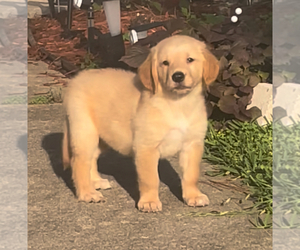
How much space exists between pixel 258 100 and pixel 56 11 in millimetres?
899

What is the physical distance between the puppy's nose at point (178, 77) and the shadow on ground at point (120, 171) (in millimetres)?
368

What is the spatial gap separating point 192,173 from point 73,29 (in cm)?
61

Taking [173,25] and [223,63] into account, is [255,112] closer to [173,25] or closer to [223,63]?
[223,63]

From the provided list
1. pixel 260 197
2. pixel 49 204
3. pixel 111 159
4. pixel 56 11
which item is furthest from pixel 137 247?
pixel 56 11

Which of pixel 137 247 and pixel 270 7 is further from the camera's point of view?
pixel 270 7

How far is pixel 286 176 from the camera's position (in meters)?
1.54

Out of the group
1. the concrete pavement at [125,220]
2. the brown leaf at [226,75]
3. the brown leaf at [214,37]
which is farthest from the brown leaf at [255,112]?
the concrete pavement at [125,220]

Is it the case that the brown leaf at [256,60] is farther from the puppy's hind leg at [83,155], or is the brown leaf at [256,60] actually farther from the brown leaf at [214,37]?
the puppy's hind leg at [83,155]

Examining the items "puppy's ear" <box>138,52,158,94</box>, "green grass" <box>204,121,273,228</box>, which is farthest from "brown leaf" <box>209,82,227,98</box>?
"puppy's ear" <box>138,52,158,94</box>

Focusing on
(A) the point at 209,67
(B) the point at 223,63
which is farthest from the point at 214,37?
(A) the point at 209,67

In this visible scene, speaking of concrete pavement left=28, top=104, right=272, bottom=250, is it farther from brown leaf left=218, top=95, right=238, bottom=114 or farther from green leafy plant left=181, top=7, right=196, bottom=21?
green leafy plant left=181, top=7, right=196, bottom=21

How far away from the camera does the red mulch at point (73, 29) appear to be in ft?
5.15

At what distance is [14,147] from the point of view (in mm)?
1595

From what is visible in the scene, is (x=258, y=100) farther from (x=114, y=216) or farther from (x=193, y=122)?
(x=114, y=216)
